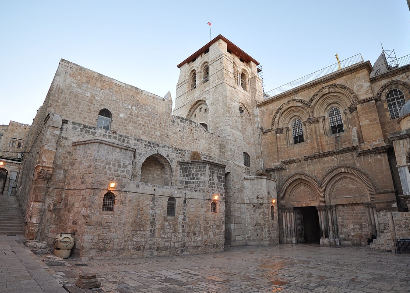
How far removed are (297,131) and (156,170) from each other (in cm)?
1150

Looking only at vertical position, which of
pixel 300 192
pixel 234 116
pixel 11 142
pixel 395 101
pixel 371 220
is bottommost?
pixel 371 220

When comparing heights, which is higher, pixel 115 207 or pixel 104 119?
pixel 104 119

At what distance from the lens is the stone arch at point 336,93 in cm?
1658

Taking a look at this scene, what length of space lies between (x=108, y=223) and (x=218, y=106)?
13159mm

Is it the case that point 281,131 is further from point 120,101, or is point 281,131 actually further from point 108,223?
point 108,223

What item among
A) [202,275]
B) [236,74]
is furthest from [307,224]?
[202,275]

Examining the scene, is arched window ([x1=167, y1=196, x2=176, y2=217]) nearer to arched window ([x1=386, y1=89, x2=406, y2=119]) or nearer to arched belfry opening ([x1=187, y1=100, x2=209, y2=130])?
arched belfry opening ([x1=187, y1=100, x2=209, y2=130])

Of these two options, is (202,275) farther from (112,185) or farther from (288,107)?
(288,107)

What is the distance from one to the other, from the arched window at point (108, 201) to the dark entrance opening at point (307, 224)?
43.8 feet

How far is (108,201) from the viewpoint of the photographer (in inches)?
391

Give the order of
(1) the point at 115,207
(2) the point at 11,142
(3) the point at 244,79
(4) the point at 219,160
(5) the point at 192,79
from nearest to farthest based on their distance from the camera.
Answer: (1) the point at 115,207, (4) the point at 219,160, (3) the point at 244,79, (5) the point at 192,79, (2) the point at 11,142

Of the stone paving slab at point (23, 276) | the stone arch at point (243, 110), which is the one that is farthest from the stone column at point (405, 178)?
the stone paving slab at point (23, 276)

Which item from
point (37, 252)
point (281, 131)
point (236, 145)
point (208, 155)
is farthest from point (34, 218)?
point (281, 131)

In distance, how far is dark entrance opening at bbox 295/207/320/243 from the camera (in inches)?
715
